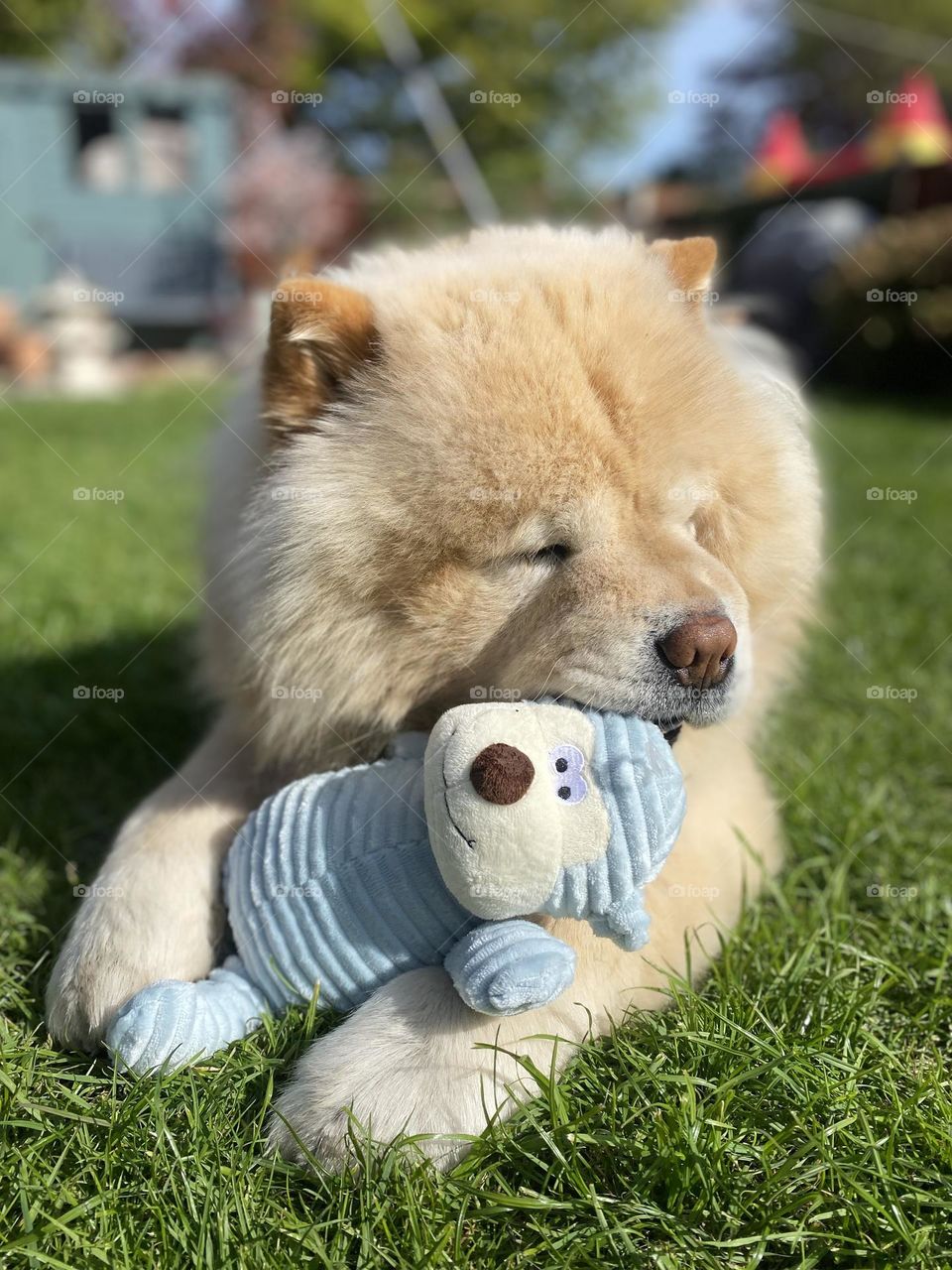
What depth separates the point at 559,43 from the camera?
3078 cm

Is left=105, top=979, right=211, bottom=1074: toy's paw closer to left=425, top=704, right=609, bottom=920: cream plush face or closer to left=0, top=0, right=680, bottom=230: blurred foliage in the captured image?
left=425, top=704, right=609, bottom=920: cream plush face

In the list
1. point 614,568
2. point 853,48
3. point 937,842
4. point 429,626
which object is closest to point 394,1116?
point 429,626

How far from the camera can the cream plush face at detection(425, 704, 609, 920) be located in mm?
1439

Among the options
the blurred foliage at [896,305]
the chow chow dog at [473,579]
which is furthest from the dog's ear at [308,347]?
the blurred foliage at [896,305]

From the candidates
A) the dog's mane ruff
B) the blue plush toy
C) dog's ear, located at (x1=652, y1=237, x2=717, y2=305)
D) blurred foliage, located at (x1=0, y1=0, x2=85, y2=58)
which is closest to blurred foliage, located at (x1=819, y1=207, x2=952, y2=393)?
dog's ear, located at (x1=652, y1=237, x2=717, y2=305)

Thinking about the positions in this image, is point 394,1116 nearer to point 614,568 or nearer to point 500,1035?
point 500,1035

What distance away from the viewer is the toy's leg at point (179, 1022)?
5.28 ft

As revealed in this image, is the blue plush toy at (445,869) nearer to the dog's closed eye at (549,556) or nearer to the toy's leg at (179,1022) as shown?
the toy's leg at (179,1022)

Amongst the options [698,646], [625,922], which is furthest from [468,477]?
[625,922]

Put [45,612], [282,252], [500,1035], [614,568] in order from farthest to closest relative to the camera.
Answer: [282,252], [45,612], [614,568], [500,1035]

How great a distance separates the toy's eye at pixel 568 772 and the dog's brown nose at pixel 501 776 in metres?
0.06

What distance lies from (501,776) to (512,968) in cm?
28

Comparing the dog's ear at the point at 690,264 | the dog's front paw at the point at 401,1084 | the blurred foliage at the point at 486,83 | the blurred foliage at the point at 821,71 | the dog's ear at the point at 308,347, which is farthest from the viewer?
the blurred foliage at the point at 821,71

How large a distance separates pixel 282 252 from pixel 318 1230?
2084 centimetres
